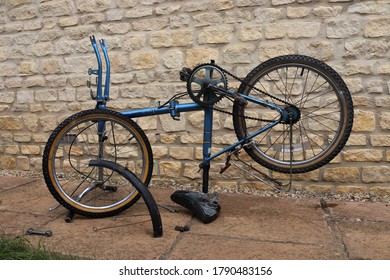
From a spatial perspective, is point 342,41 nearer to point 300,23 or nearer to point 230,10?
point 300,23

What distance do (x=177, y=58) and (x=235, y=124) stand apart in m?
1.33

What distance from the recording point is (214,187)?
3.72 m

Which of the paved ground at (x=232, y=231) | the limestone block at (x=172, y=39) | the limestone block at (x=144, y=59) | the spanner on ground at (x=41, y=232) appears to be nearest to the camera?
the paved ground at (x=232, y=231)

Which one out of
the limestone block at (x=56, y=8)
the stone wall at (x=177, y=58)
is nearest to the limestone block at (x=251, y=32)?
the stone wall at (x=177, y=58)

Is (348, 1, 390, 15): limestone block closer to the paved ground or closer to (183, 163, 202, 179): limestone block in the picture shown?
the paved ground

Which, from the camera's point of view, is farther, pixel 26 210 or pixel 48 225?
pixel 26 210

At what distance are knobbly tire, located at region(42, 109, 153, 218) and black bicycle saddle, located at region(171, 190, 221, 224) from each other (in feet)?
1.02

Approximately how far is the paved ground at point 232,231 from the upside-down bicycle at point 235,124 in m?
0.24

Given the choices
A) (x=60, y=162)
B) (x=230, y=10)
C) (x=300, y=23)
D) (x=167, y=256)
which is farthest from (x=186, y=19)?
(x=167, y=256)

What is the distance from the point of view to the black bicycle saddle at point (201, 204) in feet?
8.75

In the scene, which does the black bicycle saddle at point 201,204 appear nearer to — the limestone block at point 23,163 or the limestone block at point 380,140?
the limestone block at point 380,140
